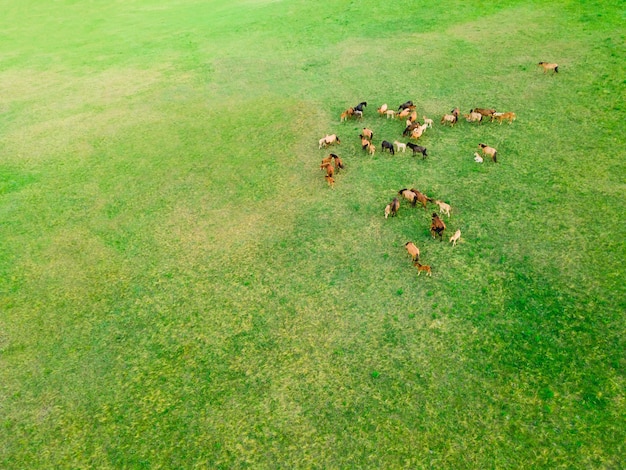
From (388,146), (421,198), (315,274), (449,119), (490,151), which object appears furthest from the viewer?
(449,119)

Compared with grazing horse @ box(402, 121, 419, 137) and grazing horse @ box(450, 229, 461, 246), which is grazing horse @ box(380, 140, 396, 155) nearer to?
grazing horse @ box(402, 121, 419, 137)

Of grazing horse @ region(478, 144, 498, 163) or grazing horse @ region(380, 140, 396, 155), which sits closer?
grazing horse @ region(478, 144, 498, 163)

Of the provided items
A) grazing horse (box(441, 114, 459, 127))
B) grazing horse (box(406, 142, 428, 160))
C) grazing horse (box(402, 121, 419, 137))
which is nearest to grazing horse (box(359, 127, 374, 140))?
grazing horse (box(402, 121, 419, 137))

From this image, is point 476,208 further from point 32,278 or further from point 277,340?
point 32,278

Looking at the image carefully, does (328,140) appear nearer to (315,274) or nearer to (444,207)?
(444,207)

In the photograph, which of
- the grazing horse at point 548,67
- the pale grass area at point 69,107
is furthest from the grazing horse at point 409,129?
the pale grass area at point 69,107

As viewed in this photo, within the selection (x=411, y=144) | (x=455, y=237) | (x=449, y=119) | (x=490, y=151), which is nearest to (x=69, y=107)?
(x=411, y=144)
